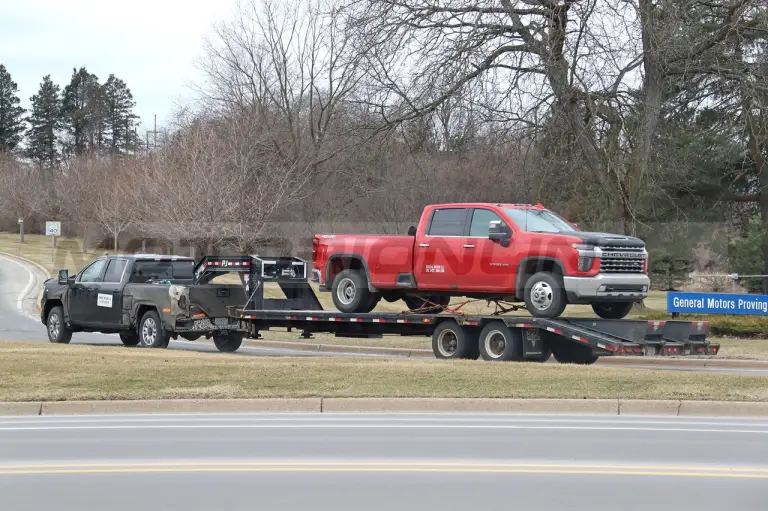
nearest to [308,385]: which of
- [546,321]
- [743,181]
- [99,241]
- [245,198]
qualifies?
[546,321]

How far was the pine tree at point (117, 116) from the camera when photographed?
120562mm

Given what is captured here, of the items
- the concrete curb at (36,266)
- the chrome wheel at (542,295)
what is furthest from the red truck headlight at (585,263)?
the concrete curb at (36,266)

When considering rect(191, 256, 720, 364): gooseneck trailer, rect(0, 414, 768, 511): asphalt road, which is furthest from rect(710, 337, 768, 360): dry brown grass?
rect(0, 414, 768, 511): asphalt road

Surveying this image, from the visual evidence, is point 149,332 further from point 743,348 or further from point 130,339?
point 743,348

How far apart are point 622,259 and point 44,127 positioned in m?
111

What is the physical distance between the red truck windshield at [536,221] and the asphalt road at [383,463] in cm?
560

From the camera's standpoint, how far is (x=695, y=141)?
3597 cm

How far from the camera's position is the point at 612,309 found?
19016mm

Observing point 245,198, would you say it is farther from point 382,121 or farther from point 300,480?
point 300,480

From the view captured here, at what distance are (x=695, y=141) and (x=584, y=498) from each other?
30194mm

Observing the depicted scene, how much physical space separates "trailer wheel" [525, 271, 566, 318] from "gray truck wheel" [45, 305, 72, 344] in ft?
38.1

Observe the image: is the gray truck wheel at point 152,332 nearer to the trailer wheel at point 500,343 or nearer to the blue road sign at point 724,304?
the trailer wheel at point 500,343

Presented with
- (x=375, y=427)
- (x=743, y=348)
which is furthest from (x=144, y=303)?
(x=743, y=348)

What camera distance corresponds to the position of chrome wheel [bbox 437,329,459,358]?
1898 centimetres
